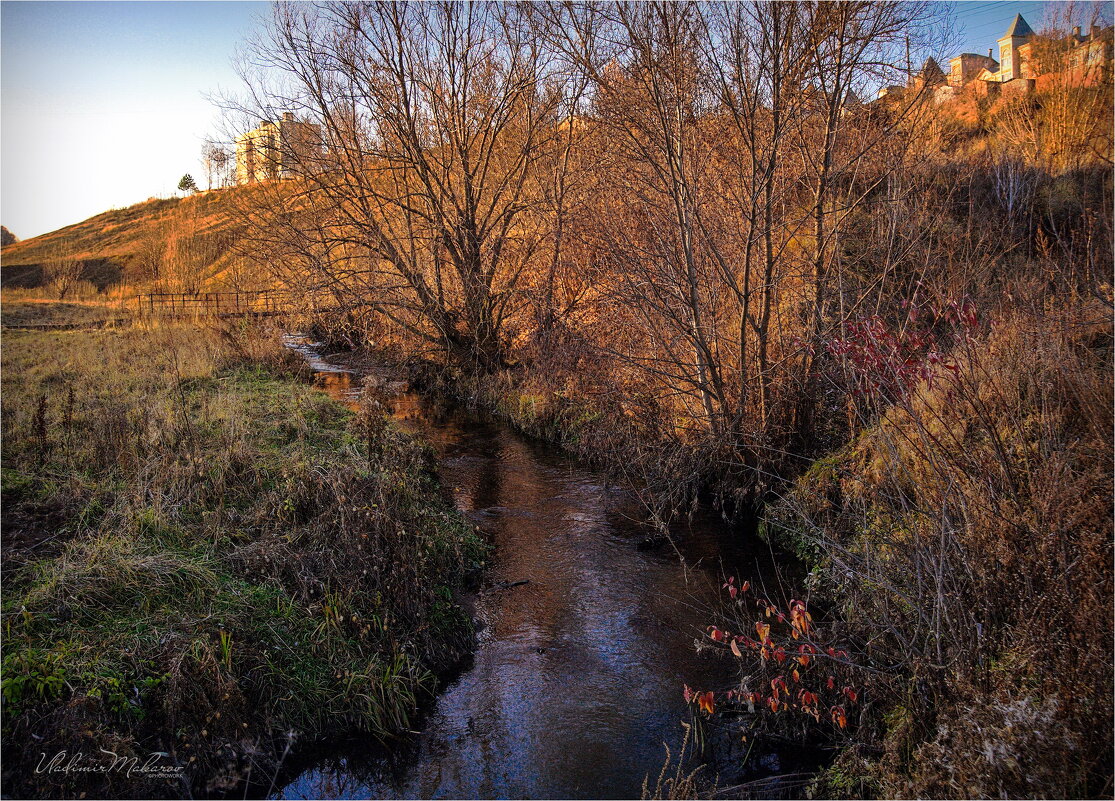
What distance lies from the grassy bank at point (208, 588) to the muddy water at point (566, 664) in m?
0.37

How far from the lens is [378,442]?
9.20 meters

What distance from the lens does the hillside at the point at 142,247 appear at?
35.6 meters

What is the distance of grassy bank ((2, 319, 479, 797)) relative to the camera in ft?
14.5

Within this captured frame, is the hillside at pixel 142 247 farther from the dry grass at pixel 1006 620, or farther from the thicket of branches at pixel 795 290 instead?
the dry grass at pixel 1006 620

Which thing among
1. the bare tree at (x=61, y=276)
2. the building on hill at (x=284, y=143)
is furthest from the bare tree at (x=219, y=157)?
the bare tree at (x=61, y=276)

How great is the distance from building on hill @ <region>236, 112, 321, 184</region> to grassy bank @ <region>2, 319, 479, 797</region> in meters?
7.56

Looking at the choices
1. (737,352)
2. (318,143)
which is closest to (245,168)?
(318,143)

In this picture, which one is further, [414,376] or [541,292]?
[414,376]

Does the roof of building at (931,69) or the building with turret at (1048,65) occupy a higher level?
the building with turret at (1048,65)

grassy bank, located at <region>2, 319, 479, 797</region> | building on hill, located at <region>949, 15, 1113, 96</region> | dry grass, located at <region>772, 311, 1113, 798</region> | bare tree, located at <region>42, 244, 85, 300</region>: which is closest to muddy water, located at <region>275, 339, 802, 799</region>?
grassy bank, located at <region>2, 319, 479, 797</region>

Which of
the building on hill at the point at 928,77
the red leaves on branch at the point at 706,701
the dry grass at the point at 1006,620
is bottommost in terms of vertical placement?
the red leaves on branch at the point at 706,701

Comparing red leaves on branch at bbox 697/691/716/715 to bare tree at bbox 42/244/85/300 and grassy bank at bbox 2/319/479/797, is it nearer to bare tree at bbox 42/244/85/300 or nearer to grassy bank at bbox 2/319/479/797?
grassy bank at bbox 2/319/479/797

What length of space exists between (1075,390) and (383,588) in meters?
5.18

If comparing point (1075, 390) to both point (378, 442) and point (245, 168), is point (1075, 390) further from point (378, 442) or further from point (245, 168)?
point (245, 168)
